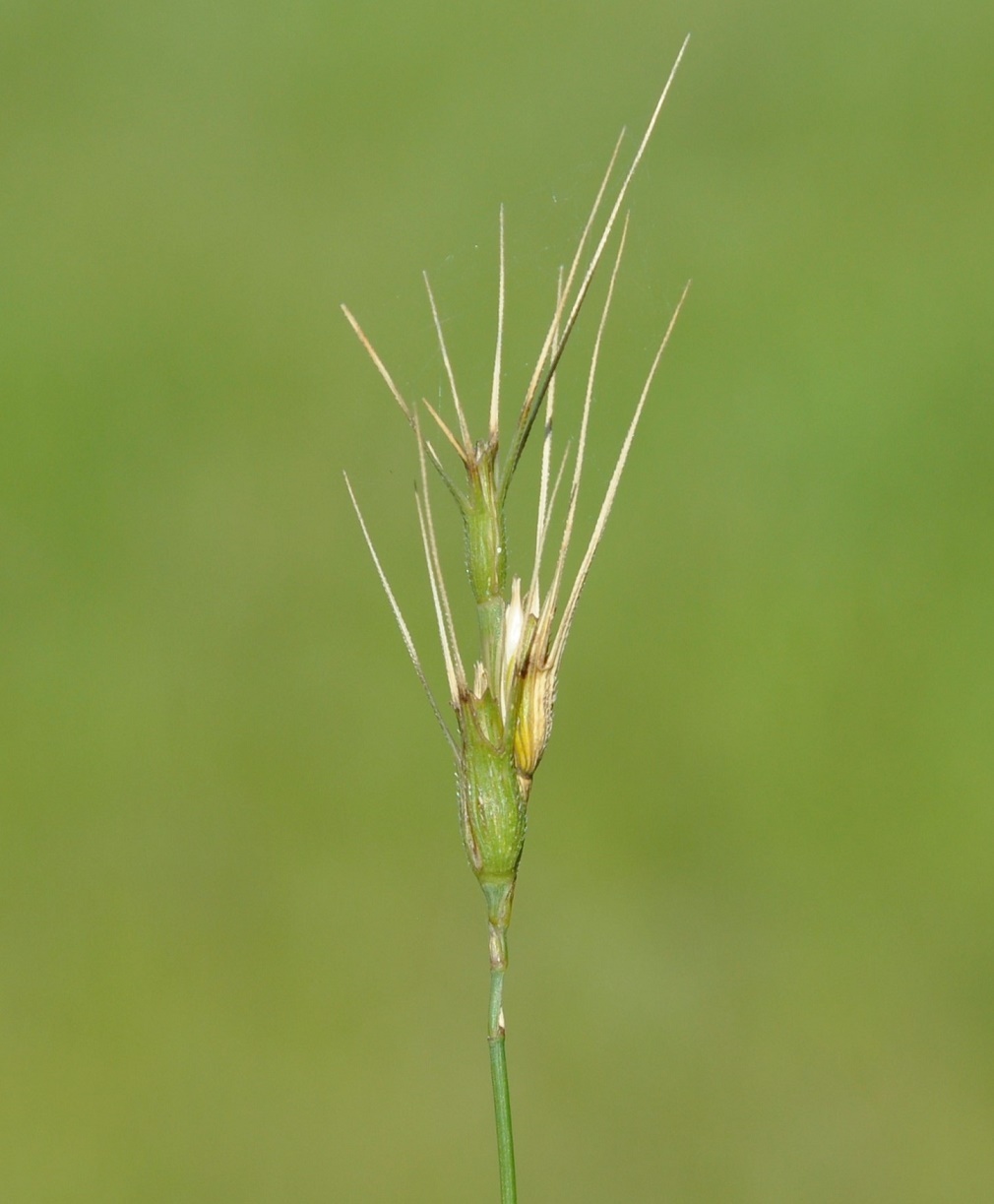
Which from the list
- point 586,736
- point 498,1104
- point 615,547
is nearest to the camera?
point 498,1104

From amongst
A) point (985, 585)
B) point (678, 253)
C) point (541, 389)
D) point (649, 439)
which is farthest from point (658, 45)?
point (541, 389)

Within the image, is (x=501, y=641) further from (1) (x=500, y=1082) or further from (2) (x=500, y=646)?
(1) (x=500, y=1082)

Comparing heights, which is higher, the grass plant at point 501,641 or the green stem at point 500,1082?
the grass plant at point 501,641

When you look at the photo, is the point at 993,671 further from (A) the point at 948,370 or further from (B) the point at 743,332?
(B) the point at 743,332

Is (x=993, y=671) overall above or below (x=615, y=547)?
below

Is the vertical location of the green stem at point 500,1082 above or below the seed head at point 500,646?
below

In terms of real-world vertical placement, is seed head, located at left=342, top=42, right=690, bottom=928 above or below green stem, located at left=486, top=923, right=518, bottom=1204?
above

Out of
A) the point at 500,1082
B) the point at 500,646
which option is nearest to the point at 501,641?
the point at 500,646

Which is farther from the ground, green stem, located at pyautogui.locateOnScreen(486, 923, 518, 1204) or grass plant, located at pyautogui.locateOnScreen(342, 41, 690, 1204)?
grass plant, located at pyautogui.locateOnScreen(342, 41, 690, 1204)
